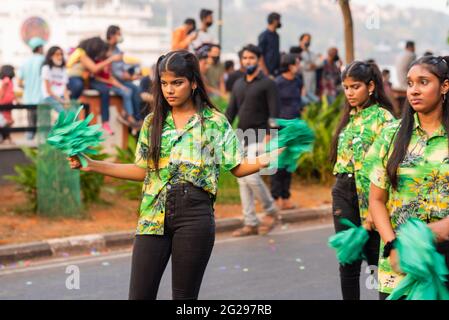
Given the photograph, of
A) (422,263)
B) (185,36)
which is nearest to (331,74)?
(185,36)

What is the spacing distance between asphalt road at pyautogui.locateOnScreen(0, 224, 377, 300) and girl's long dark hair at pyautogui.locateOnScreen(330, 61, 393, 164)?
1.63m

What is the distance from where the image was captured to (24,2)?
3182 inches

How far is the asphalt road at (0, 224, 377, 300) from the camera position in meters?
7.89

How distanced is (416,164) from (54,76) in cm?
936

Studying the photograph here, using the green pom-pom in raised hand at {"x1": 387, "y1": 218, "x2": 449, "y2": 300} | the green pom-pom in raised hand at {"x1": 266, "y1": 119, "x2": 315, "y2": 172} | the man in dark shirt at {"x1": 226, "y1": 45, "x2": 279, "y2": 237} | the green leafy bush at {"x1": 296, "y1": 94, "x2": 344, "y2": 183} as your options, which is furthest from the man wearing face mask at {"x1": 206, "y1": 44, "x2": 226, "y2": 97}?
the green pom-pom in raised hand at {"x1": 387, "y1": 218, "x2": 449, "y2": 300}

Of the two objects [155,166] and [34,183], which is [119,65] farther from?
[155,166]

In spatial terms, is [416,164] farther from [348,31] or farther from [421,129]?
[348,31]

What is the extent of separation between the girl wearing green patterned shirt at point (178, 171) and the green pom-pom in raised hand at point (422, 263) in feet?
3.74

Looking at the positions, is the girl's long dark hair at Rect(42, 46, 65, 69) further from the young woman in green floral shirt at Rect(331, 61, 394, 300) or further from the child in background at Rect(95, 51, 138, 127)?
the young woman in green floral shirt at Rect(331, 61, 394, 300)

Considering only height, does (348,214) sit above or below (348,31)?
below

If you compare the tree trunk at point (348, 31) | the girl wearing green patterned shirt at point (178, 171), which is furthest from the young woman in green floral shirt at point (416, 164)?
the tree trunk at point (348, 31)

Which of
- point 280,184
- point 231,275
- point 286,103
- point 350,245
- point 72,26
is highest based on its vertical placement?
point 72,26

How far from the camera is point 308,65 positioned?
59.9ft
